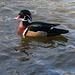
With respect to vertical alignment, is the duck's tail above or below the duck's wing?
below

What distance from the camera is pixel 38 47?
7.25m

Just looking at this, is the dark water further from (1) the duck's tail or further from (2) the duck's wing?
(2) the duck's wing

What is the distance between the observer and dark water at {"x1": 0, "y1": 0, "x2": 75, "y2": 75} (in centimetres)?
582

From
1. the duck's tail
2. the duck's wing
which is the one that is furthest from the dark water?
the duck's wing

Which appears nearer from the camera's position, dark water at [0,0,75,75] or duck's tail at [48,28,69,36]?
dark water at [0,0,75,75]

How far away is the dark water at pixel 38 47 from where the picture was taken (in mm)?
5816

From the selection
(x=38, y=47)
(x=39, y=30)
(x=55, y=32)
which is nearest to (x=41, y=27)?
(x=39, y=30)

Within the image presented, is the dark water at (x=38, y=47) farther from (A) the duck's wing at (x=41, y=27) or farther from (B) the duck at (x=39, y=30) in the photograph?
(A) the duck's wing at (x=41, y=27)

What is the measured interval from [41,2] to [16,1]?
4.47 feet

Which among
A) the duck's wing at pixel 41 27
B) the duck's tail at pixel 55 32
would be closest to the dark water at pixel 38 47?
the duck's tail at pixel 55 32

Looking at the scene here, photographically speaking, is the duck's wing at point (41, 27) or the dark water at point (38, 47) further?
the duck's wing at point (41, 27)

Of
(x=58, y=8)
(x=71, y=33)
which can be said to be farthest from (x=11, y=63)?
(x=58, y=8)

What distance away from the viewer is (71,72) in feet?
18.4

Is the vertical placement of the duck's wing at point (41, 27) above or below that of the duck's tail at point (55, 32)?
above
